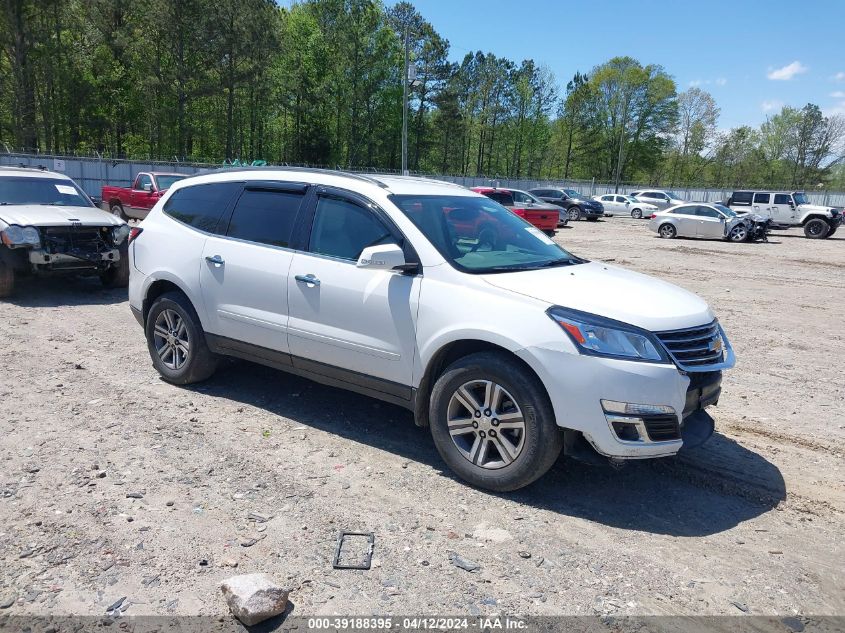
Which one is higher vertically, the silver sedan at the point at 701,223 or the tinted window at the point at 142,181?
the tinted window at the point at 142,181

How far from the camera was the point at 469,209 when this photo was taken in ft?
16.2

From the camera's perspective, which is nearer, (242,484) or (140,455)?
(242,484)

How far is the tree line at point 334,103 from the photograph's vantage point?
151 feet

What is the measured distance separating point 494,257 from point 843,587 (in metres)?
2.72

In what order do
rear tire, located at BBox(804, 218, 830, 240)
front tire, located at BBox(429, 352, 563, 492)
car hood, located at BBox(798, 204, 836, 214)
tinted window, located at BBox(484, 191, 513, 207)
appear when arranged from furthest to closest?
car hood, located at BBox(798, 204, 836, 214) → rear tire, located at BBox(804, 218, 830, 240) → tinted window, located at BBox(484, 191, 513, 207) → front tire, located at BBox(429, 352, 563, 492)

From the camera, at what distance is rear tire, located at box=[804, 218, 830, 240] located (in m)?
28.2

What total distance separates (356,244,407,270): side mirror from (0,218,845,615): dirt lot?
1375 millimetres

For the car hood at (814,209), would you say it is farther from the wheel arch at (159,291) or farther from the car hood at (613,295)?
the wheel arch at (159,291)

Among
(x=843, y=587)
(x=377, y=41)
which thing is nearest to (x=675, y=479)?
(x=843, y=587)

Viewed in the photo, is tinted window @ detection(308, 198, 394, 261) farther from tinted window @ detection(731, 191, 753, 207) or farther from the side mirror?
tinted window @ detection(731, 191, 753, 207)

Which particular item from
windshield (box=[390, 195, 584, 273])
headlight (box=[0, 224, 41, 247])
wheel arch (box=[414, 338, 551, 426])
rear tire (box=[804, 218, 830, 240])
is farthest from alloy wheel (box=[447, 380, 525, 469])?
rear tire (box=[804, 218, 830, 240])

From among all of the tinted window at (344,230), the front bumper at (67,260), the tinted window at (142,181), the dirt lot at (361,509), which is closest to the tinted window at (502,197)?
the tinted window at (142,181)

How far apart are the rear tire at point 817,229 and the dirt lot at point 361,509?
26.4m

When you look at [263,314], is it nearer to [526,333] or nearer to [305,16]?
[526,333]
